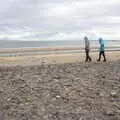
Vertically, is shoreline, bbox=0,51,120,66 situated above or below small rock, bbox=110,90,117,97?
below

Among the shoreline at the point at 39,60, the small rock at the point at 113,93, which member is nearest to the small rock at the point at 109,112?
the small rock at the point at 113,93

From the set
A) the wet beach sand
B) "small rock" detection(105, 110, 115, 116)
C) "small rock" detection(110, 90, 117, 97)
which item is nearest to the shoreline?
the wet beach sand

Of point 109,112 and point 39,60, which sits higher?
point 109,112

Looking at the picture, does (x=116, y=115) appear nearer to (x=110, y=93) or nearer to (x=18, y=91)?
(x=110, y=93)

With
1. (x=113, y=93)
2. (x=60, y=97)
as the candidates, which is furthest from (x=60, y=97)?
(x=113, y=93)

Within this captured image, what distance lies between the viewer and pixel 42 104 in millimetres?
13531

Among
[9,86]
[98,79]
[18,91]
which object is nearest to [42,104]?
[18,91]

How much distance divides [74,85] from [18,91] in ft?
7.41

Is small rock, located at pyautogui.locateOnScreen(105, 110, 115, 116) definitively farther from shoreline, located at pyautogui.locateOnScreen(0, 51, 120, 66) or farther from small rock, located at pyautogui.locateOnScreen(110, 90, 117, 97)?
shoreline, located at pyautogui.locateOnScreen(0, 51, 120, 66)

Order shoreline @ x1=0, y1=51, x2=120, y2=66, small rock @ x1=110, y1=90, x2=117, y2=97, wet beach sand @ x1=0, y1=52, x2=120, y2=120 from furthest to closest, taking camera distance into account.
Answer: shoreline @ x1=0, y1=51, x2=120, y2=66, small rock @ x1=110, y1=90, x2=117, y2=97, wet beach sand @ x1=0, y1=52, x2=120, y2=120

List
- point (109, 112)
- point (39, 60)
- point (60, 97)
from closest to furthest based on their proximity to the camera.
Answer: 1. point (109, 112)
2. point (60, 97)
3. point (39, 60)

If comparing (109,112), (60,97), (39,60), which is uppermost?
(60,97)

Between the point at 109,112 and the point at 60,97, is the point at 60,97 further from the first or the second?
the point at 109,112

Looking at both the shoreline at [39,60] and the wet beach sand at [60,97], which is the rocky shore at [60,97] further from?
the shoreline at [39,60]
